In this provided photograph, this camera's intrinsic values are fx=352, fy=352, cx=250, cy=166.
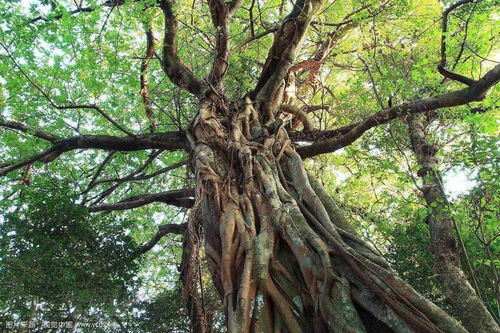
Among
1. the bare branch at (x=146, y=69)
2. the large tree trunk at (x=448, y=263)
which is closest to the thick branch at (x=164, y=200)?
the bare branch at (x=146, y=69)

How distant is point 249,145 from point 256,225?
110 centimetres

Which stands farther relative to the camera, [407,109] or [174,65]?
[174,65]

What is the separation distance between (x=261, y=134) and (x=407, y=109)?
164 centimetres

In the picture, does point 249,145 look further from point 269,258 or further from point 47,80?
point 47,80

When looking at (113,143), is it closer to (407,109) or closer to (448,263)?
(407,109)

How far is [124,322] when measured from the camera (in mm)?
4355

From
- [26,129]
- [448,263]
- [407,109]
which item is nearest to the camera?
[407,109]

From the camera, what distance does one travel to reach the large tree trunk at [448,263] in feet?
9.40

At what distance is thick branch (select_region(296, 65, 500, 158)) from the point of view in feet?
9.93

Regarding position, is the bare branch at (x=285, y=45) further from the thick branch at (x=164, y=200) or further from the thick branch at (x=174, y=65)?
the thick branch at (x=164, y=200)

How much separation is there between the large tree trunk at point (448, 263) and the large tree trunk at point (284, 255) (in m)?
1.03

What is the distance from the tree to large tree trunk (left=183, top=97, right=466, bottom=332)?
1cm

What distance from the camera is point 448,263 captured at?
4.04 meters

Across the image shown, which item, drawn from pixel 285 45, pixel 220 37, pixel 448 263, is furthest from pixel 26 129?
pixel 448 263
